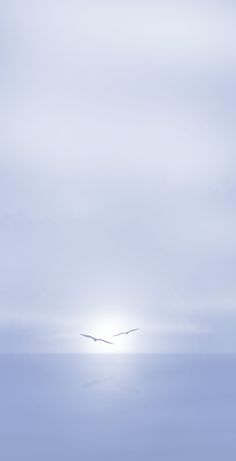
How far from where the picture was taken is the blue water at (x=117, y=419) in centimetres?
4224

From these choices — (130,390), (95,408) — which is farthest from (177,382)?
(95,408)

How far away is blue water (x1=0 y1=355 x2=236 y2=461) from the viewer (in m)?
42.2

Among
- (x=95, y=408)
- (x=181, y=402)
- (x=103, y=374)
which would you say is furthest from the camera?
(x=103, y=374)

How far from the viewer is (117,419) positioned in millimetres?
51594

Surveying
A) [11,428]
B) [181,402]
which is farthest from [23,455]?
[181,402]

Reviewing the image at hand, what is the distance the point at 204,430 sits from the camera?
4862 centimetres

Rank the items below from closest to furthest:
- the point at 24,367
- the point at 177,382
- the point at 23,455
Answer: the point at 23,455, the point at 177,382, the point at 24,367

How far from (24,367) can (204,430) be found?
55.3 m

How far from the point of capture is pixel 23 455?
40.5 metres

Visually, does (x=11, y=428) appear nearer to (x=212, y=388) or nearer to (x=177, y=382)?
(x=212, y=388)

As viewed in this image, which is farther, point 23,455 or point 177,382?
point 177,382

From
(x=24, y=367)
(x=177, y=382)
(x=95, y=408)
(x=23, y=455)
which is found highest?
(x=24, y=367)

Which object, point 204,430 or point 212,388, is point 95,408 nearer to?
point 204,430

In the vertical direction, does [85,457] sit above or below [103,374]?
below
